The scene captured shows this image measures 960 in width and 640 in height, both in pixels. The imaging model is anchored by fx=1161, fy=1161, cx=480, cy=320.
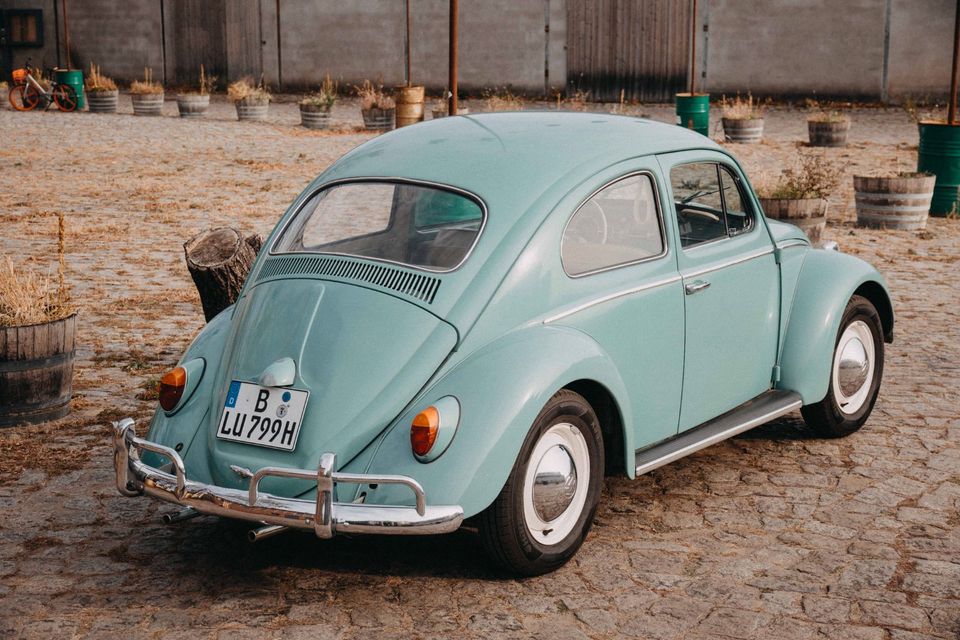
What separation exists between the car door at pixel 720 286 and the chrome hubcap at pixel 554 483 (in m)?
0.93

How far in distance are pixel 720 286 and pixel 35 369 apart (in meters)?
3.67

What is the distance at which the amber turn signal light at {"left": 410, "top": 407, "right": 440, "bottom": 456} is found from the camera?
4.13m

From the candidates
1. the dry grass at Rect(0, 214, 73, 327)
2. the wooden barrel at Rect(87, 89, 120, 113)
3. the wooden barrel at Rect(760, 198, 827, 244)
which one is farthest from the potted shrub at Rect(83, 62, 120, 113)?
the dry grass at Rect(0, 214, 73, 327)

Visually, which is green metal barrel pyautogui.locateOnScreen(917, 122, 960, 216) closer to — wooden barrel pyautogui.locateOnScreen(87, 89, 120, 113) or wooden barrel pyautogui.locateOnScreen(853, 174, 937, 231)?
wooden barrel pyautogui.locateOnScreen(853, 174, 937, 231)

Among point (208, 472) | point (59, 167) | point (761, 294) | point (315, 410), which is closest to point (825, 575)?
point (761, 294)

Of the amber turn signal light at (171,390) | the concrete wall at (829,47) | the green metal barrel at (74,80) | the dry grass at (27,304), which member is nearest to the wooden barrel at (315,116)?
the green metal barrel at (74,80)

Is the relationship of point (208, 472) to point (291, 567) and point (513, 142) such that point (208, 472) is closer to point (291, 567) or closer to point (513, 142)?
point (291, 567)

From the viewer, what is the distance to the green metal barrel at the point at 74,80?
27.5 meters

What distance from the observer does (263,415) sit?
4.37m

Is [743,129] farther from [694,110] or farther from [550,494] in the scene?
[550,494]

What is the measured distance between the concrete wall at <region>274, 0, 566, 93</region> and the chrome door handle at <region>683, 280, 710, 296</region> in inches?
1079

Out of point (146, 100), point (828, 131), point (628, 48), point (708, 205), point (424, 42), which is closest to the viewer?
point (708, 205)

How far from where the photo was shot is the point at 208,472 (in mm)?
4410

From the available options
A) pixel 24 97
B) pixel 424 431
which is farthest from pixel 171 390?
pixel 24 97
